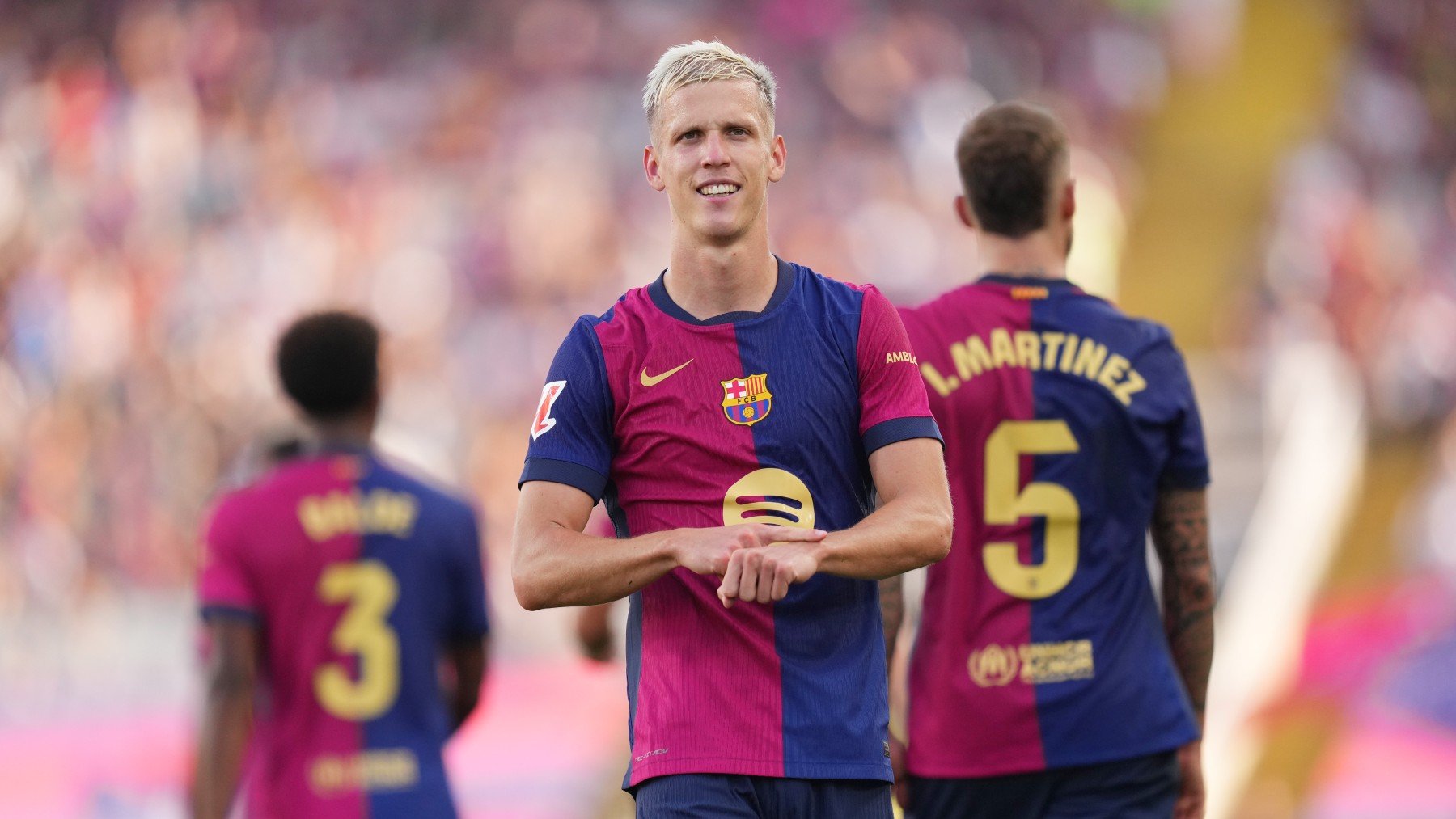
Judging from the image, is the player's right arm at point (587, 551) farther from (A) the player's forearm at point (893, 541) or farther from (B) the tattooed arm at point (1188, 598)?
(B) the tattooed arm at point (1188, 598)

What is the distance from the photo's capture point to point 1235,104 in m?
16.6

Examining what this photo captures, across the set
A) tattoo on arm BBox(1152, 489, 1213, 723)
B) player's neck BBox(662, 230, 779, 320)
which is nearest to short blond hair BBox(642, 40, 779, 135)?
player's neck BBox(662, 230, 779, 320)

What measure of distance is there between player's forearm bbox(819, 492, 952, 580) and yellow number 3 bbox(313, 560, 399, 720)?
1668 millimetres

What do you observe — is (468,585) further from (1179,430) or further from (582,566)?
(1179,430)

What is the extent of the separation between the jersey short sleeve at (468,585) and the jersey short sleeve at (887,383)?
1.55 m

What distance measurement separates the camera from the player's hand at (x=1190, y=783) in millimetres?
3666

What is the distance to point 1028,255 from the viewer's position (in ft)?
12.5

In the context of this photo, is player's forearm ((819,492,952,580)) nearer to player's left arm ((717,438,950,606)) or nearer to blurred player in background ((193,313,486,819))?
player's left arm ((717,438,950,606))

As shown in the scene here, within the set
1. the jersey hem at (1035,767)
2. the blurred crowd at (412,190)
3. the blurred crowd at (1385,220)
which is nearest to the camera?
the jersey hem at (1035,767)

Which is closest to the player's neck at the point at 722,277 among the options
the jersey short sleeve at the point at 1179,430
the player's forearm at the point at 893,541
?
the player's forearm at the point at 893,541

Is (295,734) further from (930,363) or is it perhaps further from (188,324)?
(188,324)

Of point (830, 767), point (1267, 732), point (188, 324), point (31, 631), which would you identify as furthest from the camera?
point (188, 324)

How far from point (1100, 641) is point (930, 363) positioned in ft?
2.26

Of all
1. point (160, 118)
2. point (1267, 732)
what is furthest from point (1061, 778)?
point (160, 118)
